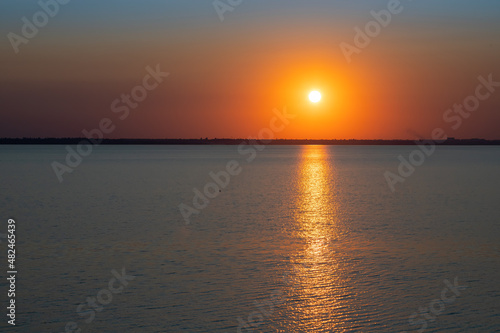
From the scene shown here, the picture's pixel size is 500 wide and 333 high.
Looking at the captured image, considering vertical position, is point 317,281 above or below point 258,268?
below

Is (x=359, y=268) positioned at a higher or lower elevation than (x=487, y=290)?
higher

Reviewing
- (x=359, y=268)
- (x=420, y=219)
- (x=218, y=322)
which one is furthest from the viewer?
(x=420, y=219)

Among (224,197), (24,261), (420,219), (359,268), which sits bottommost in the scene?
(359,268)

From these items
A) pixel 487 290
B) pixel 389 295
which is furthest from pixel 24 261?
pixel 487 290

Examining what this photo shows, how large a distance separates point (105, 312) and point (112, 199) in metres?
21.1

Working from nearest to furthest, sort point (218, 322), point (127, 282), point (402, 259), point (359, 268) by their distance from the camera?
point (218, 322) → point (127, 282) → point (359, 268) → point (402, 259)

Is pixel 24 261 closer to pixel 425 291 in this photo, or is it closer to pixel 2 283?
pixel 2 283

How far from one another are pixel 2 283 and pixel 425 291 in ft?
28.9

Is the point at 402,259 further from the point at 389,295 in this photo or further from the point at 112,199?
the point at 112,199

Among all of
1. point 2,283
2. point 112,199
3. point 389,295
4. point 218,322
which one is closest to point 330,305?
point 389,295

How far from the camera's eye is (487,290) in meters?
11.9

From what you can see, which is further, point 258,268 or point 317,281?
point 258,268

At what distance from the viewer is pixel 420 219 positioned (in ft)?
76.3

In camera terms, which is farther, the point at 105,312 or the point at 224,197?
the point at 224,197
